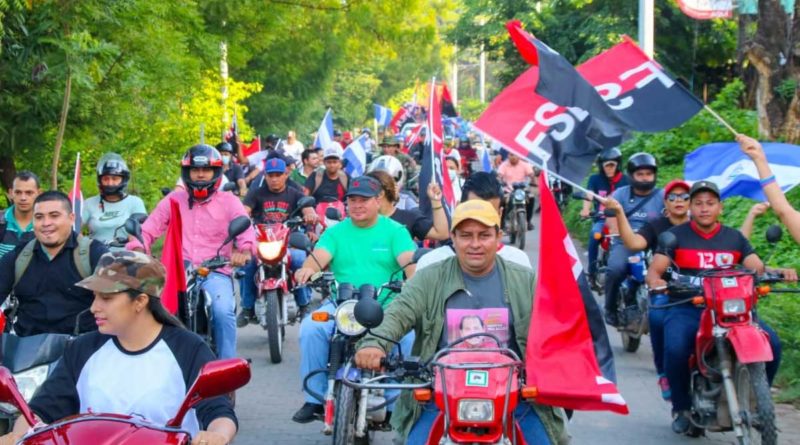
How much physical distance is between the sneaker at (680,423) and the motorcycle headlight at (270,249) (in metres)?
4.59

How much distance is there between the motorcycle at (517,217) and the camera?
21.0 metres

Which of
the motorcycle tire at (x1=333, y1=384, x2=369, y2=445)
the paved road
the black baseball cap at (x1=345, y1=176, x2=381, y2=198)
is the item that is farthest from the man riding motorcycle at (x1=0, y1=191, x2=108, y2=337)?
the black baseball cap at (x1=345, y1=176, x2=381, y2=198)

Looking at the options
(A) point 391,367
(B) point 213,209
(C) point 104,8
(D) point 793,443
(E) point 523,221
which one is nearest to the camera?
(A) point 391,367

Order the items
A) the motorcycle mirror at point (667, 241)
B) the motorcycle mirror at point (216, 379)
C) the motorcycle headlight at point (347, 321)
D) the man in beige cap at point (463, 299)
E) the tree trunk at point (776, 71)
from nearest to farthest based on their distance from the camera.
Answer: the motorcycle mirror at point (216, 379), the man in beige cap at point (463, 299), the motorcycle headlight at point (347, 321), the motorcycle mirror at point (667, 241), the tree trunk at point (776, 71)

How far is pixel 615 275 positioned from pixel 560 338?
667 cm

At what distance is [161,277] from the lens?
473 centimetres

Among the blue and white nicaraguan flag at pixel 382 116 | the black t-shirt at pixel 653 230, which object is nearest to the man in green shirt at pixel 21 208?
the black t-shirt at pixel 653 230

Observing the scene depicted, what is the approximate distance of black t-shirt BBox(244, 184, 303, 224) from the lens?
1344 centimetres

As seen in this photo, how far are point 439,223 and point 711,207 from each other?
2508 millimetres

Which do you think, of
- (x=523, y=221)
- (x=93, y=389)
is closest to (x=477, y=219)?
(x=93, y=389)

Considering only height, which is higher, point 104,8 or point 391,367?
point 104,8

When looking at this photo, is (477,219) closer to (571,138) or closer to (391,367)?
(391,367)

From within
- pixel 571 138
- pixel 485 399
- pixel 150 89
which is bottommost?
pixel 485 399

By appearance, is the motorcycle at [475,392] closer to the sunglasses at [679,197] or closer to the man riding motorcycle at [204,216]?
the man riding motorcycle at [204,216]
